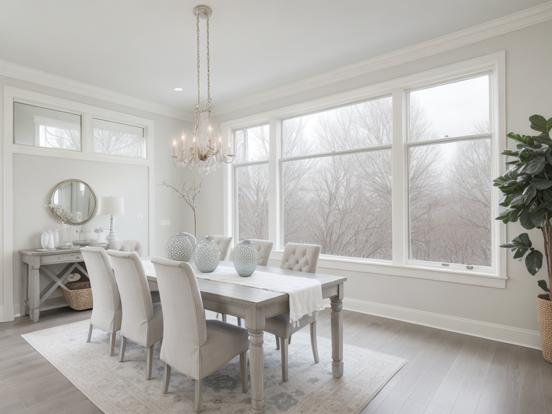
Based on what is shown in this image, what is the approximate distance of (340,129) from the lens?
15.6ft

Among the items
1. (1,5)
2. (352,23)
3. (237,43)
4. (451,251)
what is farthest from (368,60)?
(1,5)

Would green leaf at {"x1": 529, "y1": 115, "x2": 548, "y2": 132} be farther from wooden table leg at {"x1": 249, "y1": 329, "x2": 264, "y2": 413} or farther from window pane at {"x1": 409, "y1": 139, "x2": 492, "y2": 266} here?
wooden table leg at {"x1": 249, "y1": 329, "x2": 264, "y2": 413}

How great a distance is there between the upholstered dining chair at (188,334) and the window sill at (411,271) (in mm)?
2313

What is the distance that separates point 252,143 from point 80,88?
8.50ft

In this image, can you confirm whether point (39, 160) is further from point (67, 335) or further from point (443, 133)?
point (443, 133)

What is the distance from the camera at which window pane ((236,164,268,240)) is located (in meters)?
5.63

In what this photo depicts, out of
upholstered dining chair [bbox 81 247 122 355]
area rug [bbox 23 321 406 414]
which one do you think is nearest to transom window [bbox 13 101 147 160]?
upholstered dining chair [bbox 81 247 122 355]

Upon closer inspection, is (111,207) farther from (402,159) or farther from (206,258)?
(402,159)

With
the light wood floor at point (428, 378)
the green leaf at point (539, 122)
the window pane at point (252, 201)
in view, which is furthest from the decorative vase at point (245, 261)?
the window pane at point (252, 201)

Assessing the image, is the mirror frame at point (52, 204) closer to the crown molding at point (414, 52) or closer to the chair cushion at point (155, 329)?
the crown molding at point (414, 52)

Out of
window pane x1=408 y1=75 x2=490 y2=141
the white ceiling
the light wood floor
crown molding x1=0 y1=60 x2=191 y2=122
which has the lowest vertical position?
the light wood floor

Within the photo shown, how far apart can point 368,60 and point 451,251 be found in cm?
242

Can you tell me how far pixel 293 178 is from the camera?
206 inches

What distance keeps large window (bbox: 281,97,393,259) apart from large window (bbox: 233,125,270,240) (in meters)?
0.41
